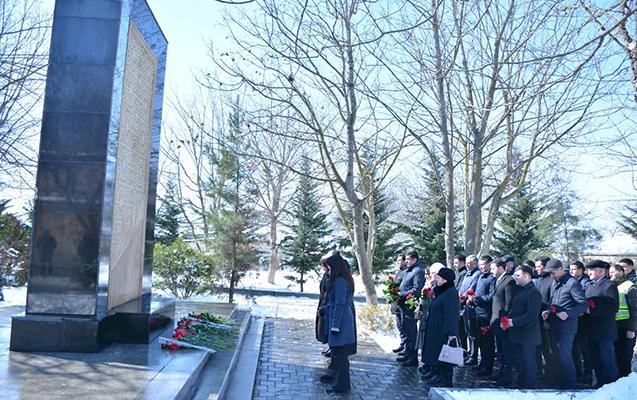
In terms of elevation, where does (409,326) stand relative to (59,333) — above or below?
below

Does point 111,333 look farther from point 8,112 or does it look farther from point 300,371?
point 8,112

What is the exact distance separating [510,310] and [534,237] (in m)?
21.5

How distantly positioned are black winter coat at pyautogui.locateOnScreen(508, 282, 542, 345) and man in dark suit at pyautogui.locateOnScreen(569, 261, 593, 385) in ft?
4.69

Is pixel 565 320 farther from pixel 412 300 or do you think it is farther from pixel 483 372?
pixel 412 300

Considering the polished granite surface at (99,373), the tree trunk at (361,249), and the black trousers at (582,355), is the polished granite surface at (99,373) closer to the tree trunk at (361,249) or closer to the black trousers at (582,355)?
the black trousers at (582,355)

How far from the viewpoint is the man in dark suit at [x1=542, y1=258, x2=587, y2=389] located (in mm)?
7082

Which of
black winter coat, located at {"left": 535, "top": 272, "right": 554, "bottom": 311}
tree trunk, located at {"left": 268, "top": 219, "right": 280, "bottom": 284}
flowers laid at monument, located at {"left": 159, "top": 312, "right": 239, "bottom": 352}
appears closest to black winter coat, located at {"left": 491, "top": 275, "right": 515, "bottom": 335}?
black winter coat, located at {"left": 535, "top": 272, "right": 554, "bottom": 311}

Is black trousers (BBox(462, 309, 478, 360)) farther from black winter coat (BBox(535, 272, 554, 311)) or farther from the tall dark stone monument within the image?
the tall dark stone monument

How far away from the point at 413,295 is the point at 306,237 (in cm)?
1625

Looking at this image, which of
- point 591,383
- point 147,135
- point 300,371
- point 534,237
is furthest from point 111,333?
point 534,237

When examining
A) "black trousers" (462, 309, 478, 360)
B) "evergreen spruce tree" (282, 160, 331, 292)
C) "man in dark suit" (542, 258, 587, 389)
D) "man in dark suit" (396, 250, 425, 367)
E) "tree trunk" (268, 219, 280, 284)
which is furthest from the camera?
"tree trunk" (268, 219, 280, 284)

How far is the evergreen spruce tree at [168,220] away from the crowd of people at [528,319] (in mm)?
21336

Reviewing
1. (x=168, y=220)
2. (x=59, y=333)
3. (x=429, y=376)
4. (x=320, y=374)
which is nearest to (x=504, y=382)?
(x=429, y=376)

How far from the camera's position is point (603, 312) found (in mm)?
7238
